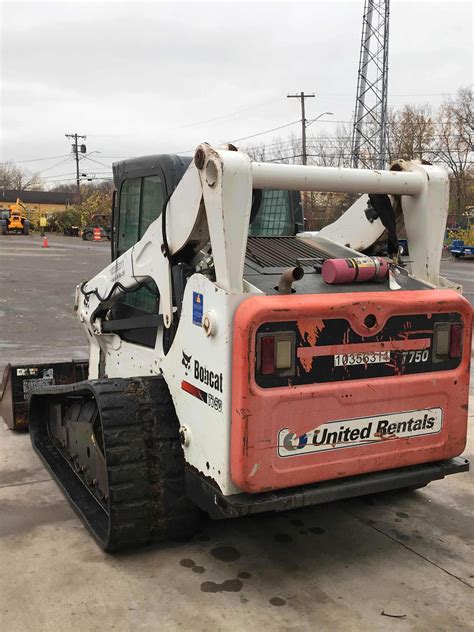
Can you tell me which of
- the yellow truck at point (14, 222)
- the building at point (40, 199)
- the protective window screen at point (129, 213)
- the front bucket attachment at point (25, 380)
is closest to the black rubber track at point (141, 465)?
the protective window screen at point (129, 213)

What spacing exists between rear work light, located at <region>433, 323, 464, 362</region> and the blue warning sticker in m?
1.28

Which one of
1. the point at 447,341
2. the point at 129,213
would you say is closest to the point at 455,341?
the point at 447,341

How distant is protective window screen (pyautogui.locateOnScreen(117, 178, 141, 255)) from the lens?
14.5 ft

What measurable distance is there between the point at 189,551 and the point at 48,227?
5697cm

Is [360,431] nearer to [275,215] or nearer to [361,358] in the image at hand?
[361,358]

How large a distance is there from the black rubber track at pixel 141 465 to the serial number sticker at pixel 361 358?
3.31ft

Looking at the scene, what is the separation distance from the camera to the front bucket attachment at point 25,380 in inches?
228

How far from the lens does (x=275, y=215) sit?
482 centimetres

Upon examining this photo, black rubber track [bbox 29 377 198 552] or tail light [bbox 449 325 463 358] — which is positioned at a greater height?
tail light [bbox 449 325 463 358]

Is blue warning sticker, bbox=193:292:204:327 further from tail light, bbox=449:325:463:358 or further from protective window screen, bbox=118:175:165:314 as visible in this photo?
tail light, bbox=449:325:463:358

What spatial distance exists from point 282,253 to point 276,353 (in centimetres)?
119

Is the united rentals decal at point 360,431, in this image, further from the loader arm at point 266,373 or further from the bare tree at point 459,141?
the bare tree at point 459,141

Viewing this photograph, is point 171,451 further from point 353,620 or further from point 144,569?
point 353,620

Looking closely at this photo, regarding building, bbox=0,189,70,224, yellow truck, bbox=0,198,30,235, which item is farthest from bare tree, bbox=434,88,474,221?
building, bbox=0,189,70,224
